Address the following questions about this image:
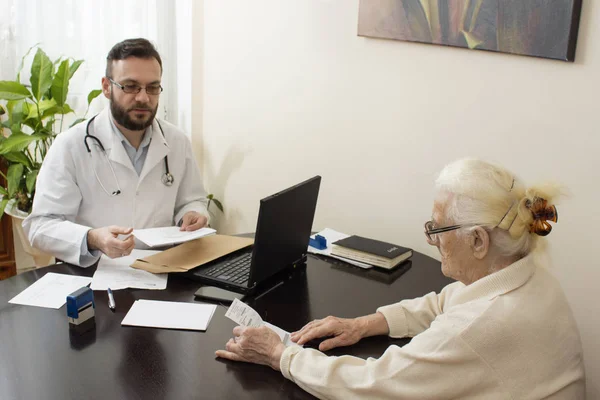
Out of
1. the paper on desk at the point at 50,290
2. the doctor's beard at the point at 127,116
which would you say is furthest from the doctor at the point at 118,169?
the paper on desk at the point at 50,290

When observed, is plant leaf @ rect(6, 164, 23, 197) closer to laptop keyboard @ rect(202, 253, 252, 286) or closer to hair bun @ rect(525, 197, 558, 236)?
laptop keyboard @ rect(202, 253, 252, 286)

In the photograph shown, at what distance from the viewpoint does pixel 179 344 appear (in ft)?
5.09

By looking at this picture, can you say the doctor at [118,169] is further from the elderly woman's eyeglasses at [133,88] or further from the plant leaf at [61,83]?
the plant leaf at [61,83]

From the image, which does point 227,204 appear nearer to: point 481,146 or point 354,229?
point 354,229

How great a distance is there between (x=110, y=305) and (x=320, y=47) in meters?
1.53

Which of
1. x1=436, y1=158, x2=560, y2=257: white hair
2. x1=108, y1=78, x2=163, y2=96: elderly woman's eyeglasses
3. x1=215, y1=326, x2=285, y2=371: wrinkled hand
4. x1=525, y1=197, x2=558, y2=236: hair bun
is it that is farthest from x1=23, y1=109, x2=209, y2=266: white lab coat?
x1=525, y1=197, x2=558, y2=236: hair bun

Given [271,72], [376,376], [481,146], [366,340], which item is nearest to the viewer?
[376,376]

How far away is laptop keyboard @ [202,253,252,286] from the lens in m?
1.93

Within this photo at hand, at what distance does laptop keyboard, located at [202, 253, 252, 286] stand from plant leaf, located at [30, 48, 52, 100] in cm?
160

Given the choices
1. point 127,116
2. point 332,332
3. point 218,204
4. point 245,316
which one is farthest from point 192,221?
point 218,204

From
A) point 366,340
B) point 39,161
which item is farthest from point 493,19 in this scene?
point 39,161

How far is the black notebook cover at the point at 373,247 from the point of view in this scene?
216 cm

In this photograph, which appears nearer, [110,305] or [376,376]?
[376,376]

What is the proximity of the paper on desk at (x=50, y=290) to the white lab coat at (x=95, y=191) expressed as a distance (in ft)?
0.41
